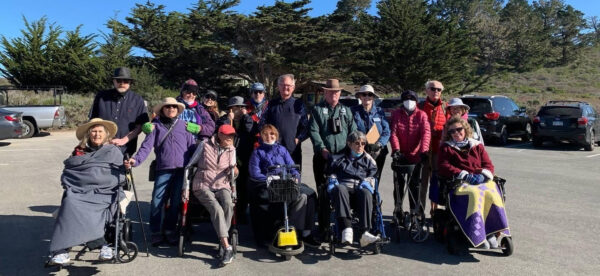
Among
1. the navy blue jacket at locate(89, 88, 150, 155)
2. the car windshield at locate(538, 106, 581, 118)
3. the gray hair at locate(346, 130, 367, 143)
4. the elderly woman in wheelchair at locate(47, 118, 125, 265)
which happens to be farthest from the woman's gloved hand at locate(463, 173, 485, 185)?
the car windshield at locate(538, 106, 581, 118)

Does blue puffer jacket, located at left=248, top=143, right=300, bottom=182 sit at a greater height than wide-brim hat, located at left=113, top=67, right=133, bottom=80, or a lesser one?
lesser

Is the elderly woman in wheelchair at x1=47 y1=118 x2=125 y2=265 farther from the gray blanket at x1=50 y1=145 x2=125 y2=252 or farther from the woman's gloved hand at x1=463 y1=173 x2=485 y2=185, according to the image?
the woman's gloved hand at x1=463 y1=173 x2=485 y2=185

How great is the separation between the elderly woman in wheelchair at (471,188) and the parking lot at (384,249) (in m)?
0.29

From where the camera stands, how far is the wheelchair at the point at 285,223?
4648 mm

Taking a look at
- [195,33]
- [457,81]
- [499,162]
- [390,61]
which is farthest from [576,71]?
[499,162]

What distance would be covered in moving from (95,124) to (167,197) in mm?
1126

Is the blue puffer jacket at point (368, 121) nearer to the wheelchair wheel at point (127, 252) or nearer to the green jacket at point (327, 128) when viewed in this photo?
the green jacket at point (327, 128)

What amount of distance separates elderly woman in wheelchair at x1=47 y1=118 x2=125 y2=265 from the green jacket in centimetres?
219

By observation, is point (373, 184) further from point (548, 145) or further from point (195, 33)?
point (195, 33)

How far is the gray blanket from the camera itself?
13.3 feet

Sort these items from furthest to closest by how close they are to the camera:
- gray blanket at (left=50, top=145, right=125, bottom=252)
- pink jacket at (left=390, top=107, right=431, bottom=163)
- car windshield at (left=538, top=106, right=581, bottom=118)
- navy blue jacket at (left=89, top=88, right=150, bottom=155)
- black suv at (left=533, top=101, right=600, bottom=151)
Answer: car windshield at (left=538, top=106, right=581, bottom=118)
black suv at (left=533, top=101, right=600, bottom=151)
pink jacket at (left=390, top=107, right=431, bottom=163)
navy blue jacket at (left=89, top=88, right=150, bottom=155)
gray blanket at (left=50, top=145, right=125, bottom=252)

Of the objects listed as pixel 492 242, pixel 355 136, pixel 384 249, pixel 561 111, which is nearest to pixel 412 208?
pixel 384 249

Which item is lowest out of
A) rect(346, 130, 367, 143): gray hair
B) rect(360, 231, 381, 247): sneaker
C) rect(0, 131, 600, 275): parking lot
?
rect(0, 131, 600, 275): parking lot

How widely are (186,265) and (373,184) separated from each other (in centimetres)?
216
